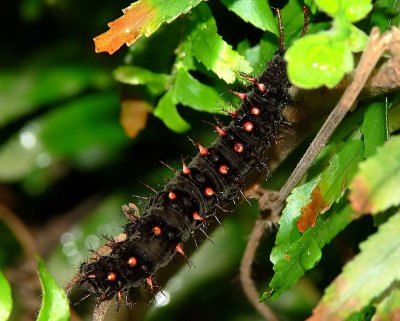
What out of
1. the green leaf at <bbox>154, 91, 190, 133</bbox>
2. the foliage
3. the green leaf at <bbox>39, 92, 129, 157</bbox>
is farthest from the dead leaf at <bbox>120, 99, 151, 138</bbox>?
the green leaf at <bbox>39, 92, 129, 157</bbox>

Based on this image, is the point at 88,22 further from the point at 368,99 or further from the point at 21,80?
the point at 368,99

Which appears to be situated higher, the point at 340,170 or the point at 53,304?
the point at 53,304

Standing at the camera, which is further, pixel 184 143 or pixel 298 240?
pixel 184 143

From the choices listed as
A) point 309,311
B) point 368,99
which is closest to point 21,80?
point 309,311

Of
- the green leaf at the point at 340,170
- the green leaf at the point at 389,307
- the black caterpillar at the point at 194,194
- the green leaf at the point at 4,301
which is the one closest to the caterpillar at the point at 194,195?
the black caterpillar at the point at 194,194

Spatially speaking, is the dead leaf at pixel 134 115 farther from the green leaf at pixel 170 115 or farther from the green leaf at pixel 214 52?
the green leaf at pixel 214 52

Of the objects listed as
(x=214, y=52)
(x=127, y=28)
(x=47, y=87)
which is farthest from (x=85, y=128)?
(x=127, y=28)

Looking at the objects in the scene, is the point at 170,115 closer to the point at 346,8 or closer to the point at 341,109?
the point at 341,109
